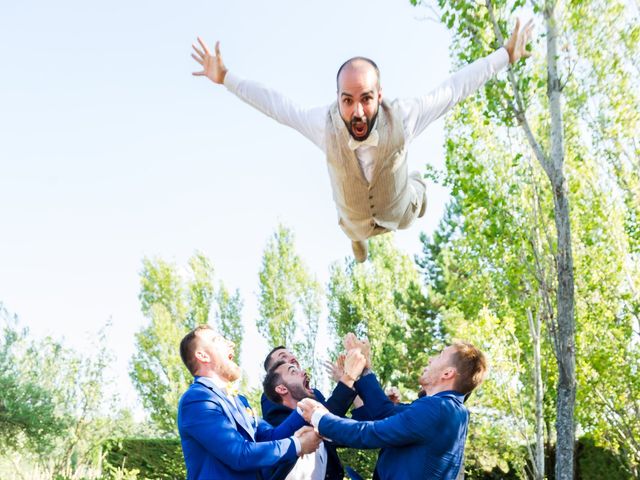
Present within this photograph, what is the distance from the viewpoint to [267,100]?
355 centimetres

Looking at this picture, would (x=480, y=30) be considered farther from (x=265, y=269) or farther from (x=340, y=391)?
(x=265, y=269)

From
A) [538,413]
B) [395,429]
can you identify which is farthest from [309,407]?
[538,413]

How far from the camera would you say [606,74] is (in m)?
10.4

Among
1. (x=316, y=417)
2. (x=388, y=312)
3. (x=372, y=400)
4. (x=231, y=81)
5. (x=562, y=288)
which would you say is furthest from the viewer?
(x=388, y=312)

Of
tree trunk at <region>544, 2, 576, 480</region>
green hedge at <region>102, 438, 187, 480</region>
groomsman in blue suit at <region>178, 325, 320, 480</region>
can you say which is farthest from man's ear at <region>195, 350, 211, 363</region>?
green hedge at <region>102, 438, 187, 480</region>

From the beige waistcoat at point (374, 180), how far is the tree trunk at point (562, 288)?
3866 millimetres

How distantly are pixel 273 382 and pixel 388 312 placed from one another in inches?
677

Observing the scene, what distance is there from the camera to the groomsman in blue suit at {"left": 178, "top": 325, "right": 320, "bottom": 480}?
2.91 meters

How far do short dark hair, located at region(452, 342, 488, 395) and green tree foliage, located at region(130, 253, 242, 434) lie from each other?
58.0 feet

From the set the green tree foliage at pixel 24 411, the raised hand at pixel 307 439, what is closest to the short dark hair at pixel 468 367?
the raised hand at pixel 307 439

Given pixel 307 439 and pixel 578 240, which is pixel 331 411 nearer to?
pixel 307 439

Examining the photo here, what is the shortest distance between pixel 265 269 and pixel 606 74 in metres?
13.6

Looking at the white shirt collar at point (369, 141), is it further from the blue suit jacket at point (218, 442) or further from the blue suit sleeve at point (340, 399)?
the blue suit jacket at point (218, 442)

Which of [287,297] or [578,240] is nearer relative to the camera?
[578,240]
